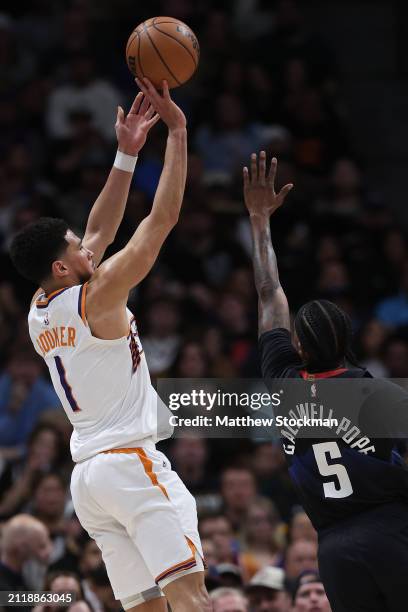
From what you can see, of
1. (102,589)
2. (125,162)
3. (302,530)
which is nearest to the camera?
(125,162)

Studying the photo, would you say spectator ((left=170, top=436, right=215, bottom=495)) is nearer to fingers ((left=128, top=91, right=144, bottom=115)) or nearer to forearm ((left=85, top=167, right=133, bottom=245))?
forearm ((left=85, top=167, right=133, bottom=245))

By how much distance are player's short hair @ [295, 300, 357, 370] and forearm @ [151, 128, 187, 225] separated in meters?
0.81

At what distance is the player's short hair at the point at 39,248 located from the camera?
18.1 feet

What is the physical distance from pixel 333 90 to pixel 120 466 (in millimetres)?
8676

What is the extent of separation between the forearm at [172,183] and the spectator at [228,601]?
249 centimetres

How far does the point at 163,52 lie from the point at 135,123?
389mm

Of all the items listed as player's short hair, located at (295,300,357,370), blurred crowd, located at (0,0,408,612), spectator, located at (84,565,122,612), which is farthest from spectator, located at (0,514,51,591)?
player's short hair, located at (295,300,357,370)

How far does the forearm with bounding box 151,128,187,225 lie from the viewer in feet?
17.4

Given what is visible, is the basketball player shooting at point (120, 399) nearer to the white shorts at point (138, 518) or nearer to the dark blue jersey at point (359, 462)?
the white shorts at point (138, 518)

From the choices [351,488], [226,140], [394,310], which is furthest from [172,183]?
[226,140]

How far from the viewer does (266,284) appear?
225 inches

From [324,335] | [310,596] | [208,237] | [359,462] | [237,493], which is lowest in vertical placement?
[310,596]

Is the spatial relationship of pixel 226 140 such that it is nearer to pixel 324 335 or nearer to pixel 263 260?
pixel 263 260

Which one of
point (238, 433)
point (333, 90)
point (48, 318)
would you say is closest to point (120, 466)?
point (48, 318)
